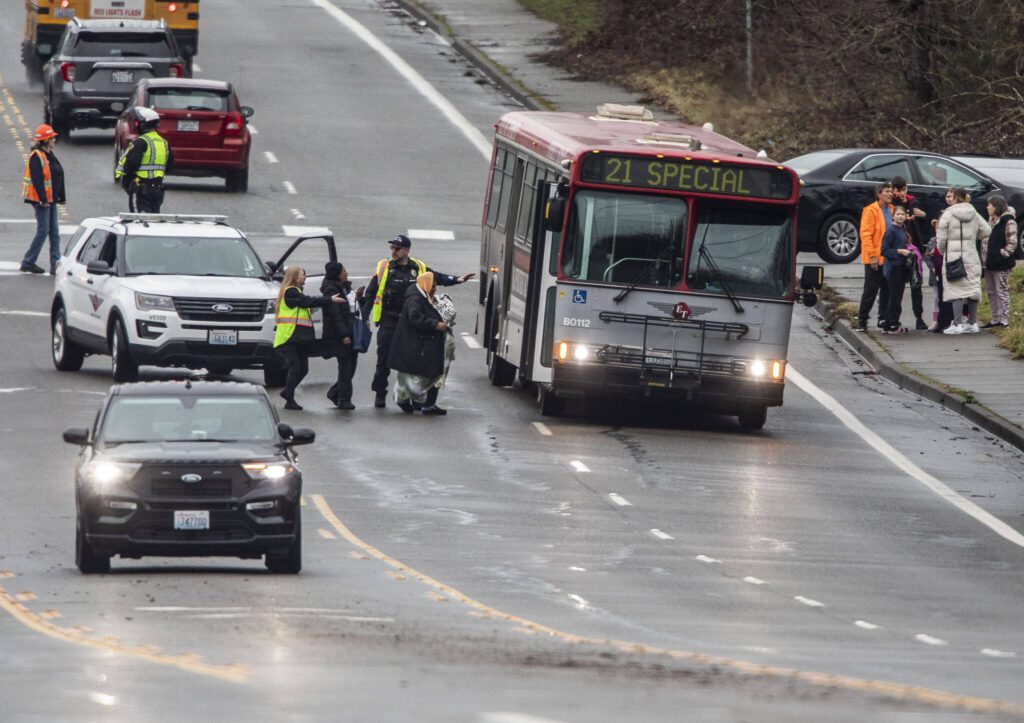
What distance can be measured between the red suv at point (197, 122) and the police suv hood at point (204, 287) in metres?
13.6

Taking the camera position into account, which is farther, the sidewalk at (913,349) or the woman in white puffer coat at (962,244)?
the woman in white puffer coat at (962,244)

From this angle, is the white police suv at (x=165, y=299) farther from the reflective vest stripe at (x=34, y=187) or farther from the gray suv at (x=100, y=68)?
the gray suv at (x=100, y=68)

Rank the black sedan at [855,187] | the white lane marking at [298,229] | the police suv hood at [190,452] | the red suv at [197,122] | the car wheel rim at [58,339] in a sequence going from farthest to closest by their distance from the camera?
the red suv at [197,122], the white lane marking at [298,229], the black sedan at [855,187], the car wheel rim at [58,339], the police suv hood at [190,452]

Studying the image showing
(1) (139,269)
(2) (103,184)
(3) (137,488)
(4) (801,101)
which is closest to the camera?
(3) (137,488)

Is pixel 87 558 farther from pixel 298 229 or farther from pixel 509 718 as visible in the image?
pixel 298 229

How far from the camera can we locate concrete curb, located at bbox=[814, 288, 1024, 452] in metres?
23.2

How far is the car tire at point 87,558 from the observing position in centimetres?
1445

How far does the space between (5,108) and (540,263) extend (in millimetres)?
25988

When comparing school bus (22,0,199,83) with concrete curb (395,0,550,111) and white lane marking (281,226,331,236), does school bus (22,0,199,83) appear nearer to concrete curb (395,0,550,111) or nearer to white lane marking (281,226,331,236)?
concrete curb (395,0,550,111)

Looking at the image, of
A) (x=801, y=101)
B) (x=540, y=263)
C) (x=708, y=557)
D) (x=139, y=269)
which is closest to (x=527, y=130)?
(x=540, y=263)

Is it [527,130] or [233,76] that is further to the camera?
[233,76]

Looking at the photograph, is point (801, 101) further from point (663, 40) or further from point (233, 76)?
point (233, 76)

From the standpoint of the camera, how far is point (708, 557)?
16.1m

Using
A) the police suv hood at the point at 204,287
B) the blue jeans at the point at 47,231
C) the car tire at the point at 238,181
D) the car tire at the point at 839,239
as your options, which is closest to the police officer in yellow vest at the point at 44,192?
the blue jeans at the point at 47,231
